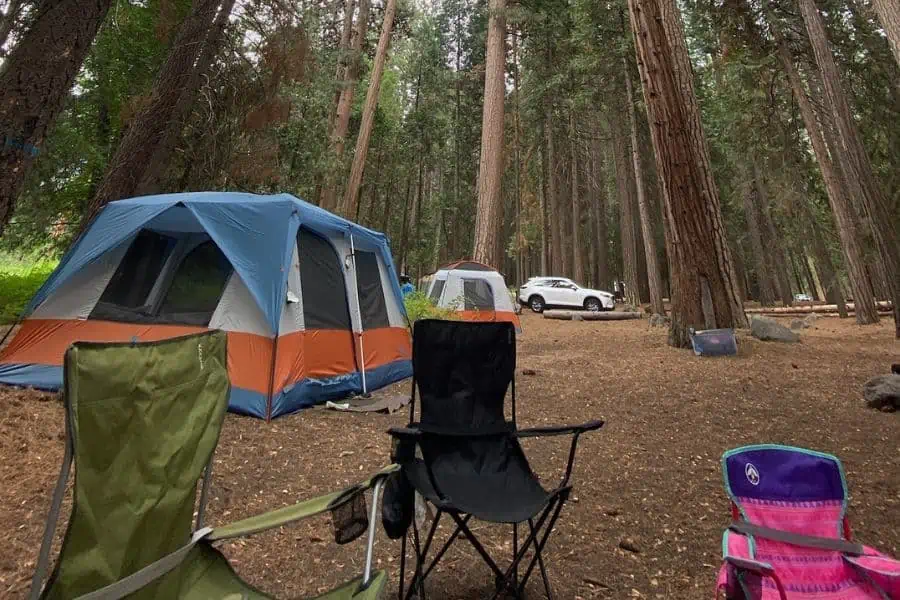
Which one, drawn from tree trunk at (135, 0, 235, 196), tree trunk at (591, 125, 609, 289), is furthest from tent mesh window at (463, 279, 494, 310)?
tree trunk at (591, 125, 609, 289)

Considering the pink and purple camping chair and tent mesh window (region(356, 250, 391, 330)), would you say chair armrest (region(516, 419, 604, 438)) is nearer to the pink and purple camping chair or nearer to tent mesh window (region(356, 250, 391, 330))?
the pink and purple camping chair

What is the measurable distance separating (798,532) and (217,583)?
185cm

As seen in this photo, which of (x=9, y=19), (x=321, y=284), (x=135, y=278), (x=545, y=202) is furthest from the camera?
(x=545, y=202)

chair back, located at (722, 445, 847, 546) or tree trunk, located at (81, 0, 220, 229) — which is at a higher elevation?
tree trunk, located at (81, 0, 220, 229)

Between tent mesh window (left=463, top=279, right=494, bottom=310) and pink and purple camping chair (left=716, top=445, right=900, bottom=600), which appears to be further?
tent mesh window (left=463, top=279, right=494, bottom=310)

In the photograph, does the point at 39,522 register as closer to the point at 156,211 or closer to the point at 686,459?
the point at 156,211

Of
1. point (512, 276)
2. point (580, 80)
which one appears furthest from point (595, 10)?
point (512, 276)

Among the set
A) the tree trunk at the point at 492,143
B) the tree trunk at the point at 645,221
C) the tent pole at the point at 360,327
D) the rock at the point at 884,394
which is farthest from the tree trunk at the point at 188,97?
the tree trunk at the point at 645,221

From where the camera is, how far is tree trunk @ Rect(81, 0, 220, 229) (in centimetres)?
502

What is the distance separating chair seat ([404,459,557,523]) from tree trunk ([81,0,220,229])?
4896mm

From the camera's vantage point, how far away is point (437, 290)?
10500mm

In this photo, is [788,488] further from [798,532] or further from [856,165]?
[856,165]

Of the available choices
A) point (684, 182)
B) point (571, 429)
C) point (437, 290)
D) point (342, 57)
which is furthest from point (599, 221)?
point (571, 429)

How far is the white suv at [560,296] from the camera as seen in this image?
16453mm
